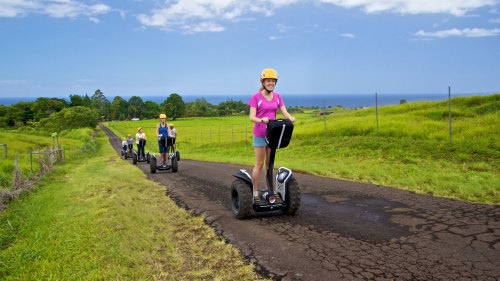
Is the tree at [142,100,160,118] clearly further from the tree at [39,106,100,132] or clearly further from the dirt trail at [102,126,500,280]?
the dirt trail at [102,126,500,280]

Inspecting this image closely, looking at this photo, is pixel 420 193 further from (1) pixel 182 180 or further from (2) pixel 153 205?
(1) pixel 182 180

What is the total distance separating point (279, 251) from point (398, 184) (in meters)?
5.02

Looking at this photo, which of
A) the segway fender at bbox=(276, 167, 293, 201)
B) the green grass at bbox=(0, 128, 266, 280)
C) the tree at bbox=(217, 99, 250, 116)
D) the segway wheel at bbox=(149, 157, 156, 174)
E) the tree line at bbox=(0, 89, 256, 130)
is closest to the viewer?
the green grass at bbox=(0, 128, 266, 280)

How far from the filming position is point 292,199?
17.5 ft

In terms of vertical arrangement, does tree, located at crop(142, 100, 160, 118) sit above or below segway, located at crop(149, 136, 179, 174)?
above

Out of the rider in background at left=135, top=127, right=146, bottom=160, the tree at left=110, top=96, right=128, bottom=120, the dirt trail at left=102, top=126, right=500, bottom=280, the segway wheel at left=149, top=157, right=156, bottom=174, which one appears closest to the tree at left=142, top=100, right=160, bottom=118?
the tree at left=110, top=96, right=128, bottom=120

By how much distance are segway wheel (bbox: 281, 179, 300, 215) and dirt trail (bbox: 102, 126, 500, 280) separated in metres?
0.13

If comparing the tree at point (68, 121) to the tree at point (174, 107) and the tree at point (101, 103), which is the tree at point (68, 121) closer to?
the tree at point (174, 107)

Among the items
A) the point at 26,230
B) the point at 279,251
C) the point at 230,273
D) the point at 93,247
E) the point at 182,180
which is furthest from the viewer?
the point at 182,180

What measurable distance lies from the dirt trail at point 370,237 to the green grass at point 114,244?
412 millimetres

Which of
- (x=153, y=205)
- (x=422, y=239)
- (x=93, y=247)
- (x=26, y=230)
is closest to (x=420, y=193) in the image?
(x=422, y=239)

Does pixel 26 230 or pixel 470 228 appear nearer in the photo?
pixel 470 228

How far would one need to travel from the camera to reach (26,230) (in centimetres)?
559

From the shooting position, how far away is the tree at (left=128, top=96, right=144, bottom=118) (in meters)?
159
